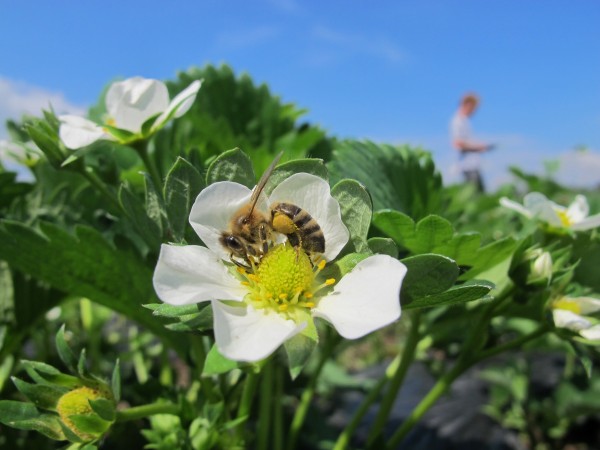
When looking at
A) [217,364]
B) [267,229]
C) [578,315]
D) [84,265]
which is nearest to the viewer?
[217,364]

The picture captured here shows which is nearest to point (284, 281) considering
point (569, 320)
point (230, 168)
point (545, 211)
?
Answer: point (230, 168)

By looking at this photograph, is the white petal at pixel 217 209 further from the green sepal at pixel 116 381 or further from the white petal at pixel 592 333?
the white petal at pixel 592 333

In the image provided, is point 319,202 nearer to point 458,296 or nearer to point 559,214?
point 458,296

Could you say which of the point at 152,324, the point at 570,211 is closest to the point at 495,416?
the point at 570,211

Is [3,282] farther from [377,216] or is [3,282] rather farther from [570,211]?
[570,211]

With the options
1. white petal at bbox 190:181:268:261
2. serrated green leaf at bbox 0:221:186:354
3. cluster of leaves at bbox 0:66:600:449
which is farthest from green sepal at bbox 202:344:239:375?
serrated green leaf at bbox 0:221:186:354
